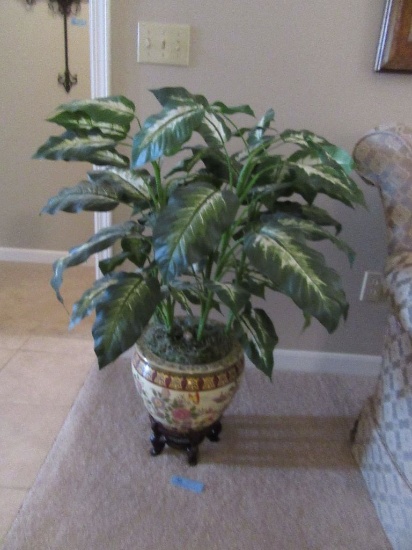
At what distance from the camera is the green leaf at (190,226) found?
730 millimetres

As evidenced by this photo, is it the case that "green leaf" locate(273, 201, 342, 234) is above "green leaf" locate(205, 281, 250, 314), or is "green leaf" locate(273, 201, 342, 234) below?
above

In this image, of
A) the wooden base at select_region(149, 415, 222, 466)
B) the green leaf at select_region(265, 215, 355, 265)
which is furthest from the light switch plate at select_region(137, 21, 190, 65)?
the wooden base at select_region(149, 415, 222, 466)

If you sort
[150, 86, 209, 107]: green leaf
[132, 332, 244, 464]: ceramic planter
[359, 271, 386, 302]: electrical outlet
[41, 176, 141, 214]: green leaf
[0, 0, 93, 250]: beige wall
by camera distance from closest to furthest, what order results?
[150, 86, 209, 107]: green leaf < [41, 176, 141, 214]: green leaf < [132, 332, 244, 464]: ceramic planter < [359, 271, 386, 302]: electrical outlet < [0, 0, 93, 250]: beige wall

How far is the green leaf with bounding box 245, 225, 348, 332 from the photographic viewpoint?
0.75 meters

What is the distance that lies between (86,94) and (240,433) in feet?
6.22

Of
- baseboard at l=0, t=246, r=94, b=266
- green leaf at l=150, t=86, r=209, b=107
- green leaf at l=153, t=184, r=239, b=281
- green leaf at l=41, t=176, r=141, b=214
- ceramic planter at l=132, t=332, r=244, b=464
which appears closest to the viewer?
green leaf at l=153, t=184, r=239, b=281

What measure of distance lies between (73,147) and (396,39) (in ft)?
3.28

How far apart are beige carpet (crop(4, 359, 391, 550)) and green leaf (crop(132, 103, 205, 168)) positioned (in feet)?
2.68

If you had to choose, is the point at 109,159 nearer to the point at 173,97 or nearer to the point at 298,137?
the point at 173,97

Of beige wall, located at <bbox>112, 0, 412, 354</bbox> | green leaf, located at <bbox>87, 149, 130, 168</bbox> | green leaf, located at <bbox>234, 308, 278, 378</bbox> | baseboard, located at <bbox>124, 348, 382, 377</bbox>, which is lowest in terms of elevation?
baseboard, located at <bbox>124, 348, 382, 377</bbox>

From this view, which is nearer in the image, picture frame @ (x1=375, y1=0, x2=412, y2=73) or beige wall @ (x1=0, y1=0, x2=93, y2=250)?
picture frame @ (x1=375, y1=0, x2=412, y2=73)

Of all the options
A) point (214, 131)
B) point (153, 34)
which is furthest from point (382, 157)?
point (153, 34)

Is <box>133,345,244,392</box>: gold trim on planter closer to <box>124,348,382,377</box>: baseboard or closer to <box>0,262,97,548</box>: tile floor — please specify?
<box>0,262,97,548</box>: tile floor

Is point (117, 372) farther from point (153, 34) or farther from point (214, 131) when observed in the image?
point (153, 34)
